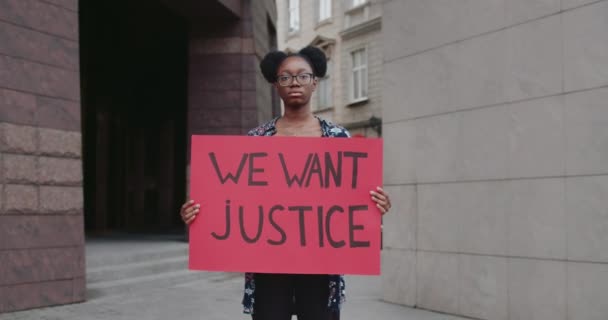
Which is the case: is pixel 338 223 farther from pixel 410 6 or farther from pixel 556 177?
Result: pixel 410 6

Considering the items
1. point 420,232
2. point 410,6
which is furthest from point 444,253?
point 410,6

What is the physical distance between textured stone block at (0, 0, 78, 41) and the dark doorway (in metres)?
4.98

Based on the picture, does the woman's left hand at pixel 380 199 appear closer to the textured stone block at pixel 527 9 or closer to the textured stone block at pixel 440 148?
the textured stone block at pixel 527 9

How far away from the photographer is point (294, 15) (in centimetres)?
3020

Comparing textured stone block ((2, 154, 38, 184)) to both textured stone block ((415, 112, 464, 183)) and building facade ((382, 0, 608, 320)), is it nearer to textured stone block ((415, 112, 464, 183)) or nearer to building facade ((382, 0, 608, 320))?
building facade ((382, 0, 608, 320))

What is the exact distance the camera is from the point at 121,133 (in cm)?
1623

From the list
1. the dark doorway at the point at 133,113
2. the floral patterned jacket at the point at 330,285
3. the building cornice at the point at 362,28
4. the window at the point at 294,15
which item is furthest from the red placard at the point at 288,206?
the window at the point at 294,15

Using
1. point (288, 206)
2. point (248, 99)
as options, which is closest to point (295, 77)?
point (288, 206)

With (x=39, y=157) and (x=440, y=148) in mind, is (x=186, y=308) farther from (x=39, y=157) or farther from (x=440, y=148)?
(x=440, y=148)

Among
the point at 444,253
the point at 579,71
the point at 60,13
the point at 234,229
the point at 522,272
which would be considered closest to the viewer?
the point at 234,229

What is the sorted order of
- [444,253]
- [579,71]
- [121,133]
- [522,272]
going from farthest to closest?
[121,133], [444,253], [522,272], [579,71]

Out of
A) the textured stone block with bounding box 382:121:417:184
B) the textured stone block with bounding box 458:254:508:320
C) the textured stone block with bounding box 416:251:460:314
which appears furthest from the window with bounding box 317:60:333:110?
the textured stone block with bounding box 458:254:508:320

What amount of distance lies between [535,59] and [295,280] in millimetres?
3746

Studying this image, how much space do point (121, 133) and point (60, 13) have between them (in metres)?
9.02
